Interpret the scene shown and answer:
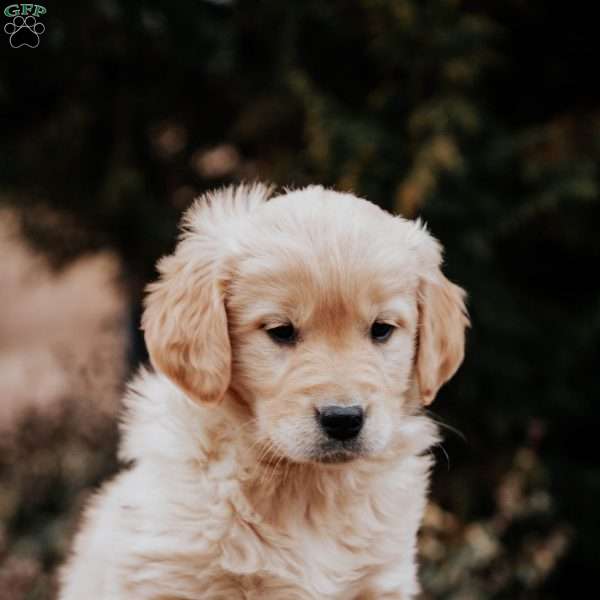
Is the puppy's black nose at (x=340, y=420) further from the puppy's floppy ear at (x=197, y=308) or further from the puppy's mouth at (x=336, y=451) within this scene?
the puppy's floppy ear at (x=197, y=308)

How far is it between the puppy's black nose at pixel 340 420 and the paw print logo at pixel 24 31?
10.1 feet

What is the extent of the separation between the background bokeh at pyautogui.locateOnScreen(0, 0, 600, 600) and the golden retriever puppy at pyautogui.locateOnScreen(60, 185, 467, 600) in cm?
186

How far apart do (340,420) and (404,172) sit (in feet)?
8.78

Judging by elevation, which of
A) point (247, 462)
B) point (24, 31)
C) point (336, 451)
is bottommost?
point (247, 462)

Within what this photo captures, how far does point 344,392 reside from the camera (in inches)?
113

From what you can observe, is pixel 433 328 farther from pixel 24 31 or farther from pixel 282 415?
pixel 24 31

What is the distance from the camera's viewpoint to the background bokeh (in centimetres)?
518

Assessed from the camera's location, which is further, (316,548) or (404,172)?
(404,172)

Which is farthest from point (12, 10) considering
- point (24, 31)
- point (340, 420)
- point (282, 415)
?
point (340, 420)

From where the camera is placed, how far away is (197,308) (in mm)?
3051

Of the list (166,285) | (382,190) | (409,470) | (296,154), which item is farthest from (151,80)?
(409,470)

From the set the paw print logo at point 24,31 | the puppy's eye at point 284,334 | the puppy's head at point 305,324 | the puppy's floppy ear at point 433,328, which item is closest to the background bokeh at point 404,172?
the paw print logo at point 24,31

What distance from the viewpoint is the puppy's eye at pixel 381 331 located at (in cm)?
311

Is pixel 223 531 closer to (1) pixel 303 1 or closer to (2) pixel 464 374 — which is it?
(2) pixel 464 374
